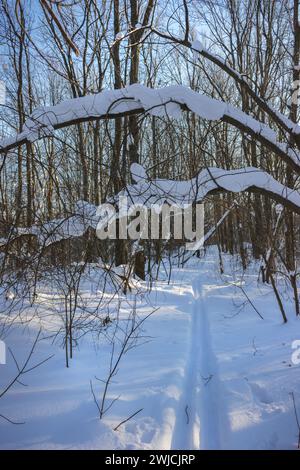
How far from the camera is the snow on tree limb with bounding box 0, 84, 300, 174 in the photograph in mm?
3275

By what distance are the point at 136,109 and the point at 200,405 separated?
2793mm

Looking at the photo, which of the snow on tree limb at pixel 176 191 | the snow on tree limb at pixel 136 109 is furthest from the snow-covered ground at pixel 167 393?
the snow on tree limb at pixel 136 109

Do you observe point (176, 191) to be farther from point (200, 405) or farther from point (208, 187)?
point (200, 405)

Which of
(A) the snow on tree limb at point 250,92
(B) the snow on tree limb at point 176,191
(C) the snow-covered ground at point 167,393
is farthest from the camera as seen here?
(A) the snow on tree limb at point 250,92

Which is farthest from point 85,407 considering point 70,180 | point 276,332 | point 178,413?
point 276,332

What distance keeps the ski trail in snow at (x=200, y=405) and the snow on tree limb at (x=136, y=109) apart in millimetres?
2380

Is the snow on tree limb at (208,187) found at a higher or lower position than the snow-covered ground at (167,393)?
higher

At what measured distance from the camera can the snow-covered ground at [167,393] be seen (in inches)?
110

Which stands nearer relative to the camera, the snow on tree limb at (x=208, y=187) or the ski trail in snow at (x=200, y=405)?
the ski trail in snow at (x=200, y=405)

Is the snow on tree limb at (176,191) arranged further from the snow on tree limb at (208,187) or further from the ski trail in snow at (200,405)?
the ski trail in snow at (200,405)

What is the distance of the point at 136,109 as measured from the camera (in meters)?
3.36

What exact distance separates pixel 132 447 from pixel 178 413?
635 mm
